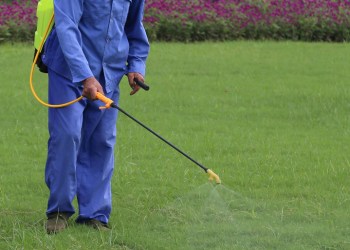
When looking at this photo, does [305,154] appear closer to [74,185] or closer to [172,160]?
[172,160]

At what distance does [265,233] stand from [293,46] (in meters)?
10.4

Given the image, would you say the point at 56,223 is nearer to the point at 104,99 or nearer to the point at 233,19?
the point at 104,99

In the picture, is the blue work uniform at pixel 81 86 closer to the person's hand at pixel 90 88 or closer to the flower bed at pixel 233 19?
the person's hand at pixel 90 88

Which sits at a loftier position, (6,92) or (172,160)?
(172,160)

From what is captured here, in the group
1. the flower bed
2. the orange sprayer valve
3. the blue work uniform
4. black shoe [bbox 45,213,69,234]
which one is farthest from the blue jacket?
the flower bed

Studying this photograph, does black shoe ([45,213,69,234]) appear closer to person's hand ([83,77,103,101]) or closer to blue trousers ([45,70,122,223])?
blue trousers ([45,70,122,223])

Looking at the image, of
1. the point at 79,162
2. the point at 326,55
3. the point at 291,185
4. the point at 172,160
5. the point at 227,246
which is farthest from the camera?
the point at 326,55

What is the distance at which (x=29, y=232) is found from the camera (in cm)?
601

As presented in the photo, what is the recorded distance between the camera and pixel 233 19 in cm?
1769

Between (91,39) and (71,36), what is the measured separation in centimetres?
23

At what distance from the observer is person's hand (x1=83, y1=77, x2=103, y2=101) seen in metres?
5.79

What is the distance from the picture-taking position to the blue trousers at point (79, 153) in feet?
19.6

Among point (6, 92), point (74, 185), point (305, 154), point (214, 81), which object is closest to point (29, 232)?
point (74, 185)

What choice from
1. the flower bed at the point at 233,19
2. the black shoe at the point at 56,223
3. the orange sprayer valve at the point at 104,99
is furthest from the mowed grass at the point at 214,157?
the flower bed at the point at 233,19
